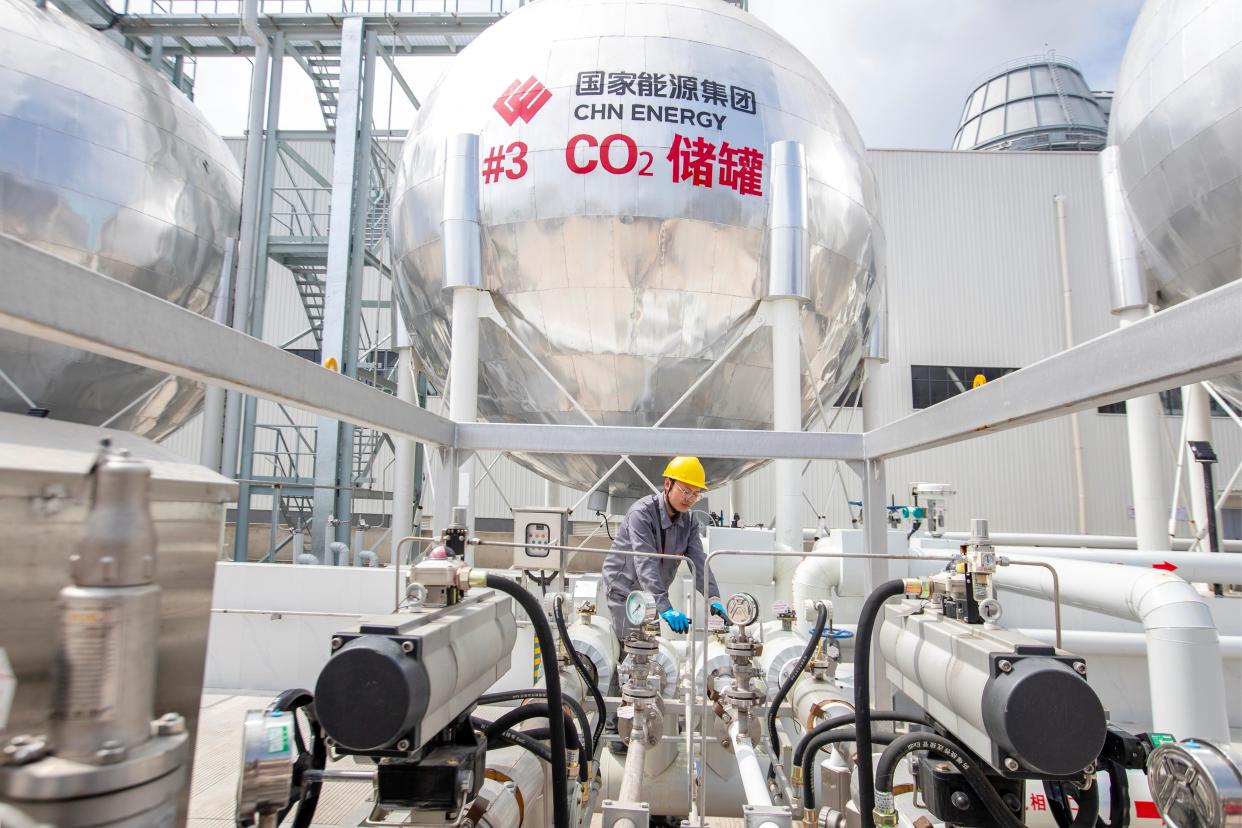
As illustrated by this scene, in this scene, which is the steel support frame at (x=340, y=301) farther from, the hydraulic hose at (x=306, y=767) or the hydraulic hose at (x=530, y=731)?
the hydraulic hose at (x=306, y=767)

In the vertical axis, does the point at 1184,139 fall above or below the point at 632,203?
above

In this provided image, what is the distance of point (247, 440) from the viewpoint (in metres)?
8.07

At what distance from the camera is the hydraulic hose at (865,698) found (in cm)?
184

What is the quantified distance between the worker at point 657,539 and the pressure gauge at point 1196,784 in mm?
1848

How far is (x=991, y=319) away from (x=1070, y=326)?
4.10 feet

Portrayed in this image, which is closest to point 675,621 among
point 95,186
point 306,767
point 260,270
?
point 306,767

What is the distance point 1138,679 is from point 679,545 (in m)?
3.54

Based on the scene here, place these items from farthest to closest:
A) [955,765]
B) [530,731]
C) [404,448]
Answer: [404,448], [530,731], [955,765]

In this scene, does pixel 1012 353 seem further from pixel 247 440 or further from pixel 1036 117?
pixel 247 440

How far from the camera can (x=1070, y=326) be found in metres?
13.3

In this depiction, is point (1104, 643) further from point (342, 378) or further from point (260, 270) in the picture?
point (260, 270)

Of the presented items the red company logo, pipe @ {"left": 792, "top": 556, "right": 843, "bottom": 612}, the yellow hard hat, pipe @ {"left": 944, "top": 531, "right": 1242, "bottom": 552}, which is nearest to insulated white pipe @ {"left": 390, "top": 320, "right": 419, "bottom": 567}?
the red company logo

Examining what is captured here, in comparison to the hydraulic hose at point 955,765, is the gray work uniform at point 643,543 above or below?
above

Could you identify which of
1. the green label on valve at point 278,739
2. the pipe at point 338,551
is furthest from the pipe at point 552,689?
the pipe at point 338,551
